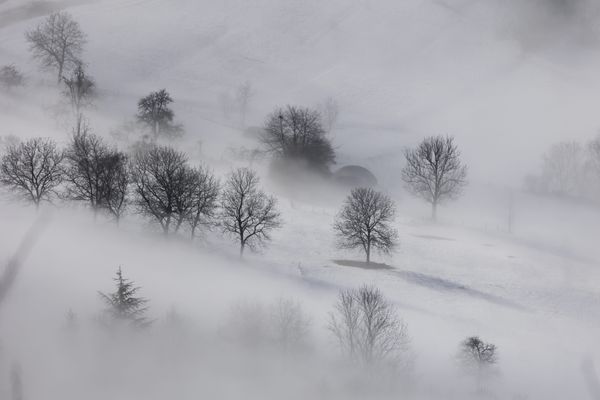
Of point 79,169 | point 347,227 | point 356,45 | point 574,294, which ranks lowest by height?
point 574,294

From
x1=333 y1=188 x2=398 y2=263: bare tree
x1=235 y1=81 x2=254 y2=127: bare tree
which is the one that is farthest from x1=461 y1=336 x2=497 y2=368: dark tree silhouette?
x1=235 y1=81 x2=254 y2=127: bare tree

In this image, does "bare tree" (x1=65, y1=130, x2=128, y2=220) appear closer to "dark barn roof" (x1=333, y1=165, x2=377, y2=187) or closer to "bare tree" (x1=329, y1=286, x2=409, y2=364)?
"bare tree" (x1=329, y1=286, x2=409, y2=364)

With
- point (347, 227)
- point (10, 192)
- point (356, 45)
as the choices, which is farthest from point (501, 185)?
point (10, 192)

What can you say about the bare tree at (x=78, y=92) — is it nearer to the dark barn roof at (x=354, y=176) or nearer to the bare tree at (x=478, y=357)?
the dark barn roof at (x=354, y=176)

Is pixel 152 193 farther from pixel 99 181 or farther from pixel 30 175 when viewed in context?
pixel 30 175

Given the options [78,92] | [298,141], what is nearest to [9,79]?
[78,92]

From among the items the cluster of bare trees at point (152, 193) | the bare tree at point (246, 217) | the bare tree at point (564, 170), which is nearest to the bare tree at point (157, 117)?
the cluster of bare trees at point (152, 193)

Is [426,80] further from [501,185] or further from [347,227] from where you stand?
[347,227]

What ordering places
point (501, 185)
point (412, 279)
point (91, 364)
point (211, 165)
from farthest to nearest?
point (501, 185), point (211, 165), point (412, 279), point (91, 364)
